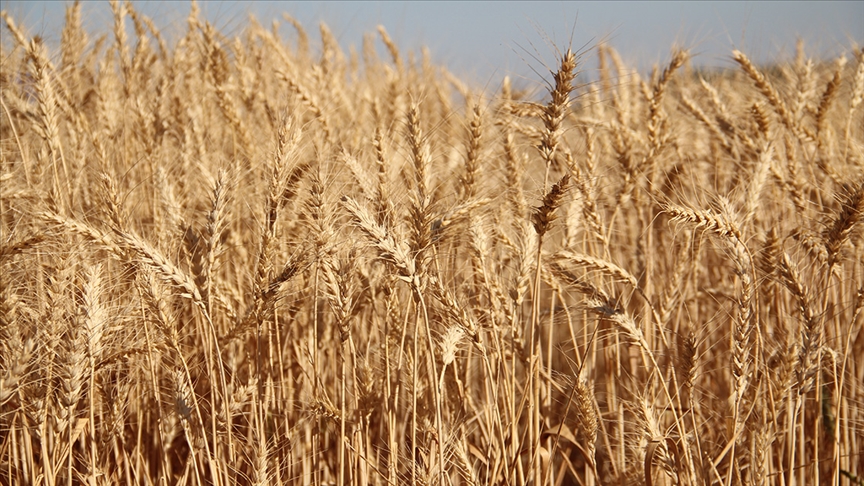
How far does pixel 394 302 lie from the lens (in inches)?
79.2

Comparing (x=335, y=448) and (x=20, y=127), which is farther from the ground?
(x=20, y=127)

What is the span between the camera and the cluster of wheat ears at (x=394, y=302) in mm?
1688

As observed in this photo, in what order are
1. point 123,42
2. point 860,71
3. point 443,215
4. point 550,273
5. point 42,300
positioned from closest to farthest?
point 443,215 → point 42,300 → point 550,273 → point 860,71 → point 123,42

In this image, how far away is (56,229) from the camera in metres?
1.89

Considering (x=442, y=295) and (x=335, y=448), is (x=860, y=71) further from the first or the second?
(x=335, y=448)

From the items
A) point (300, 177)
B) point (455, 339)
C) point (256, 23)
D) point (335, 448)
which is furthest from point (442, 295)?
point (256, 23)

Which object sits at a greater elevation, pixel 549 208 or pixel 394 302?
pixel 549 208

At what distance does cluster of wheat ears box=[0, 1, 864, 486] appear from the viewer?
169 centimetres

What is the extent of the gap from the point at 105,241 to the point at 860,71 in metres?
3.42

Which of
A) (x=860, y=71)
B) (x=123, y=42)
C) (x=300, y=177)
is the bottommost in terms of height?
(x=300, y=177)

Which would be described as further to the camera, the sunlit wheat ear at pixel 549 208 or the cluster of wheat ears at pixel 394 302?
the cluster of wheat ears at pixel 394 302

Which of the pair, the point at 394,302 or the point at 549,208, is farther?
the point at 394,302

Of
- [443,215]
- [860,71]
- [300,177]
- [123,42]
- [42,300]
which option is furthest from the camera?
Result: [123,42]

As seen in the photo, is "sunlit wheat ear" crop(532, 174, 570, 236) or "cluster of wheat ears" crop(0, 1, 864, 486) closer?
"sunlit wheat ear" crop(532, 174, 570, 236)
